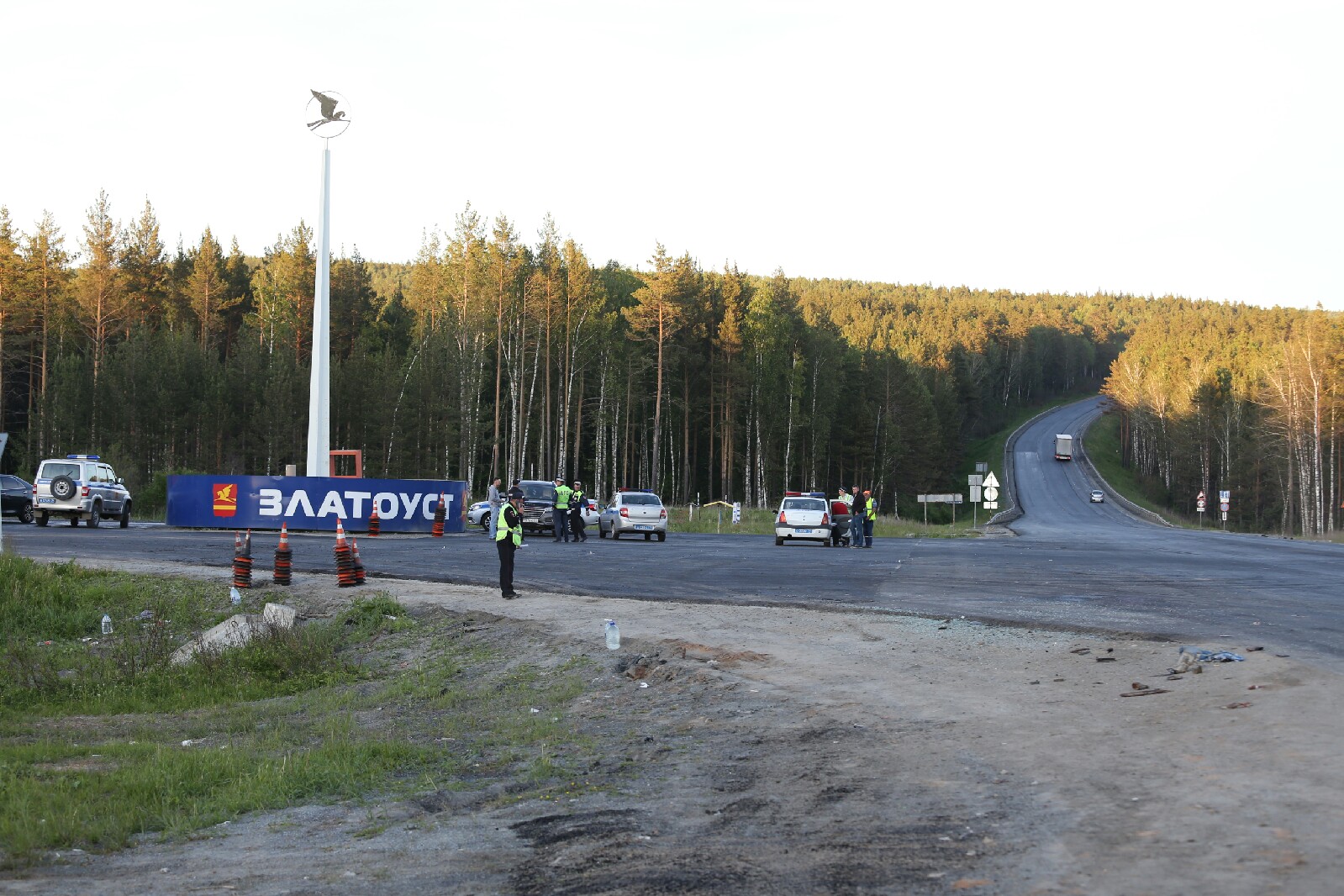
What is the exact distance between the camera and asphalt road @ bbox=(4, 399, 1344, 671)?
15672 millimetres

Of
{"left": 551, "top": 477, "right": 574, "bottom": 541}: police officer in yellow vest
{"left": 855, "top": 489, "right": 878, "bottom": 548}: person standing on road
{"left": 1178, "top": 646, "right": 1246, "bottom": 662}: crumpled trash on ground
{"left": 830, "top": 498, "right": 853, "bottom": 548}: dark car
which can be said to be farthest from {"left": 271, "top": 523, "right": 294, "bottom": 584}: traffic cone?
{"left": 830, "top": 498, "right": 853, "bottom": 548}: dark car

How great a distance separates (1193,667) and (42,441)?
67075 mm

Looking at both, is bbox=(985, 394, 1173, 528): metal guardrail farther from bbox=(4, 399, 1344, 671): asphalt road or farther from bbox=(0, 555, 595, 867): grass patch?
bbox=(0, 555, 595, 867): grass patch

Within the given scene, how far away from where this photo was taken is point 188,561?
85.6ft

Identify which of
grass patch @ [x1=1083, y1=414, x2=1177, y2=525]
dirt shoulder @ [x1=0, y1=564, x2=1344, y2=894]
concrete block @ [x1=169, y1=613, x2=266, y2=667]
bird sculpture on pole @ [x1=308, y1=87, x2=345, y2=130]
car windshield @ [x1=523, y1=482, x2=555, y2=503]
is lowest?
concrete block @ [x1=169, y1=613, x2=266, y2=667]

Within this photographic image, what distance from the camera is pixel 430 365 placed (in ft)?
221

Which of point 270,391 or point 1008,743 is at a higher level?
point 270,391

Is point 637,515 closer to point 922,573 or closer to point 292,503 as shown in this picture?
point 292,503

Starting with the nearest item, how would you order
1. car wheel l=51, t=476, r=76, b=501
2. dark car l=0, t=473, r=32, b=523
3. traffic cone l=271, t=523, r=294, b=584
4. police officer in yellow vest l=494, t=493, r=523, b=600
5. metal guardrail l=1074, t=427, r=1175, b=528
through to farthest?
police officer in yellow vest l=494, t=493, r=523, b=600 < traffic cone l=271, t=523, r=294, b=584 < car wheel l=51, t=476, r=76, b=501 < dark car l=0, t=473, r=32, b=523 < metal guardrail l=1074, t=427, r=1175, b=528

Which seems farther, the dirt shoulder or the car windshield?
the car windshield

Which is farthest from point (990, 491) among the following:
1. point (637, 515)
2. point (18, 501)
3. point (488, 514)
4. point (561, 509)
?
point (18, 501)

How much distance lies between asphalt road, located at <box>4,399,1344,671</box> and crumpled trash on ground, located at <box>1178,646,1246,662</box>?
34.6 inches

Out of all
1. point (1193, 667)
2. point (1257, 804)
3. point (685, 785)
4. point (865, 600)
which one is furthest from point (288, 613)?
point (1257, 804)

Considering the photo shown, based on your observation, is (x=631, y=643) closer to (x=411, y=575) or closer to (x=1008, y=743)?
(x=1008, y=743)
